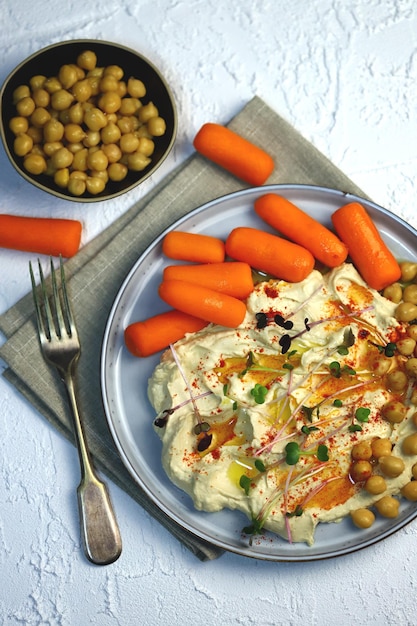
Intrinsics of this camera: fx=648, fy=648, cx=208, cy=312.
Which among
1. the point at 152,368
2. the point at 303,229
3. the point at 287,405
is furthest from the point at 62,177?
the point at 287,405

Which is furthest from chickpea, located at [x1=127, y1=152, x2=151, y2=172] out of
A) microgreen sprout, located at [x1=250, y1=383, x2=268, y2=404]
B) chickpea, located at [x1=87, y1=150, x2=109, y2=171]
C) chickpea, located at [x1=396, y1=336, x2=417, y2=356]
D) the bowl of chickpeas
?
chickpea, located at [x1=396, y1=336, x2=417, y2=356]

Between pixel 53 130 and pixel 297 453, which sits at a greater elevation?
pixel 53 130

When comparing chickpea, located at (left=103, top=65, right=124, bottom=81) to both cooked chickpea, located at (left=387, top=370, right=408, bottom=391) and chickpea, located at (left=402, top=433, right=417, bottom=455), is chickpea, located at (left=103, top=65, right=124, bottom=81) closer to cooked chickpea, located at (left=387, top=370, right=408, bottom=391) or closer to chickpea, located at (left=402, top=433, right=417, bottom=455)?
cooked chickpea, located at (left=387, top=370, right=408, bottom=391)

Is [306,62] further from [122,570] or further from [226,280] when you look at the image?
[122,570]

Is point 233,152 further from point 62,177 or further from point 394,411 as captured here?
point 394,411

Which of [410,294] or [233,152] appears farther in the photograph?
[233,152]

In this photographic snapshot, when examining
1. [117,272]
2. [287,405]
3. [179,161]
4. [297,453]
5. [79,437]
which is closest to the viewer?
[297,453]
